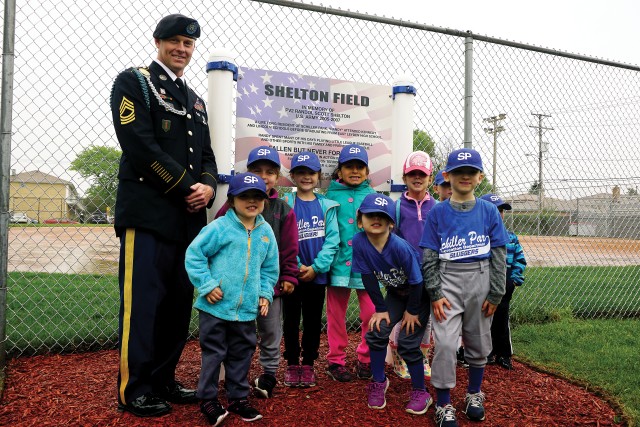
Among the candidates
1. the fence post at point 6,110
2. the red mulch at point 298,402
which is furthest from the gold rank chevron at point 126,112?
the red mulch at point 298,402

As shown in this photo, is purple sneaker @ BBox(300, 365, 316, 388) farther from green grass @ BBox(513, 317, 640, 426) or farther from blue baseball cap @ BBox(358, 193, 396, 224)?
green grass @ BBox(513, 317, 640, 426)

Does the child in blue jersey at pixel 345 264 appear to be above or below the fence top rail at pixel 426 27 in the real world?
below

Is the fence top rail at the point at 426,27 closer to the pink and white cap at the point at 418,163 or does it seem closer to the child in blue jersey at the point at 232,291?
the pink and white cap at the point at 418,163

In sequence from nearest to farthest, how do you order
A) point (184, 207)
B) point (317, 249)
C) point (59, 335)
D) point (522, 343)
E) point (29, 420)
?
1. point (29, 420)
2. point (184, 207)
3. point (317, 249)
4. point (59, 335)
5. point (522, 343)

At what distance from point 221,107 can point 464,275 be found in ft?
6.66

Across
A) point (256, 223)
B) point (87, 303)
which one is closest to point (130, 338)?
point (256, 223)

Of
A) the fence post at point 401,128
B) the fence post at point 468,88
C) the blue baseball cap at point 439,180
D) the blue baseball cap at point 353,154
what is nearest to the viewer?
the blue baseball cap at point 353,154

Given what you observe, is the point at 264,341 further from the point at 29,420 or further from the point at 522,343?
A: the point at 522,343

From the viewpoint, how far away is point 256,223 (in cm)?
321

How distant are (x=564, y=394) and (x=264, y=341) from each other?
89.1 inches

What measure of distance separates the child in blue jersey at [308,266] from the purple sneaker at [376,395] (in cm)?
51

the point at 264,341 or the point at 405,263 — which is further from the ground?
the point at 405,263

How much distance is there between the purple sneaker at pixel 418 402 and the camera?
3171mm

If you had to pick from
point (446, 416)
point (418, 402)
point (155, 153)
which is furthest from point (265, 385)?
point (155, 153)
